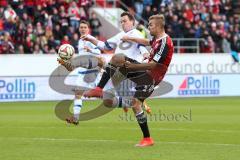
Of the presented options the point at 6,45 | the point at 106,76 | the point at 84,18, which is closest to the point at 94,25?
the point at 84,18

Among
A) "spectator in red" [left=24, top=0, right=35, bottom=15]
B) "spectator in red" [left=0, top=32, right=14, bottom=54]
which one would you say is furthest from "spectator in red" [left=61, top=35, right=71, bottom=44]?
"spectator in red" [left=0, top=32, right=14, bottom=54]

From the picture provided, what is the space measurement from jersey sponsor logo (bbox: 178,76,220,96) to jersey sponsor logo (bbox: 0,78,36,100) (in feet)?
22.3

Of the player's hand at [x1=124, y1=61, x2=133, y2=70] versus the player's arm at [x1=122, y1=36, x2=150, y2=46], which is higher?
the player's arm at [x1=122, y1=36, x2=150, y2=46]

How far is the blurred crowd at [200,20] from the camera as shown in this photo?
118ft

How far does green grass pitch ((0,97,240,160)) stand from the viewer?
38.7 feet

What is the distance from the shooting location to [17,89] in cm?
2708

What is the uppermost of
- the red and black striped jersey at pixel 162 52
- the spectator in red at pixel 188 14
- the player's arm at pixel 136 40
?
the spectator in red at pixel 188 14

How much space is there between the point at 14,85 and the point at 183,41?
1158 cm

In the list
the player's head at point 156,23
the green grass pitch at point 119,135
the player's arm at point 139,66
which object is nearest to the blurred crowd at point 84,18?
the green grass pitch at point 119,135

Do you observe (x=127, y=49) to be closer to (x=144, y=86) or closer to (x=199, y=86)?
(x=144, y=86)

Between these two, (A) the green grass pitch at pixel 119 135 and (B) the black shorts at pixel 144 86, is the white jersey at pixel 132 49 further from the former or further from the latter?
(B) the black shorts at pixel 144 86

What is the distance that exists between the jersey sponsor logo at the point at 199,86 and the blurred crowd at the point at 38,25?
495cm

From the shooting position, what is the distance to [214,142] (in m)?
13.7

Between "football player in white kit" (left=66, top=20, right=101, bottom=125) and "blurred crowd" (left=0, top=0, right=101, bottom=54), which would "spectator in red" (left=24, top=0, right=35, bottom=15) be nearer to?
"blurred crowd" (left=0, top=0, right=101, bottom=54)
